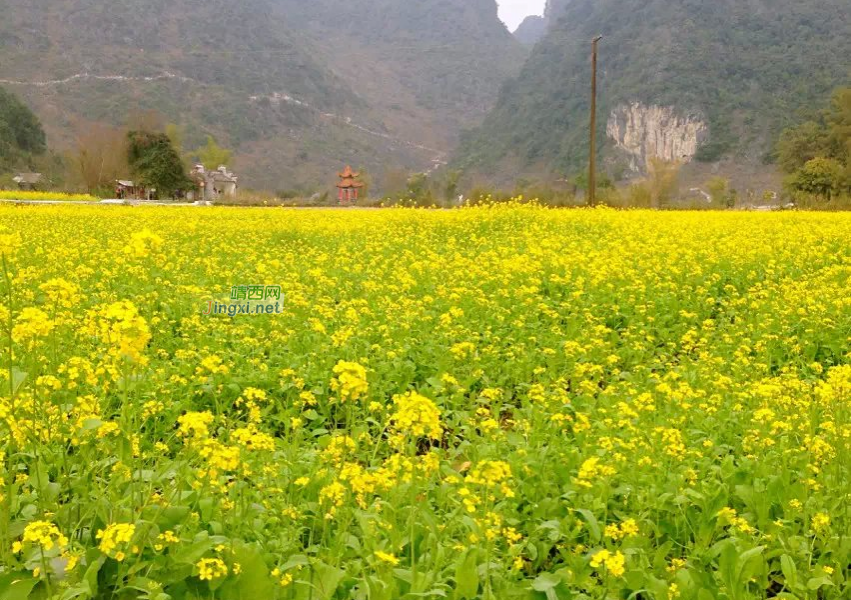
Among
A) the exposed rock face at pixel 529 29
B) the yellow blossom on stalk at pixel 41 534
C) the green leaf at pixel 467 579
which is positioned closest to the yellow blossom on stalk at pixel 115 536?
the yellow blossom on stalk at pixel 41 534

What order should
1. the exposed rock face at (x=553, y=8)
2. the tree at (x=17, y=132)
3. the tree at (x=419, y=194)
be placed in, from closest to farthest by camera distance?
the tree at (x=419, y=194) → the tree at (x=17, y=132) → the exposed rock face at (x=553, y=8)

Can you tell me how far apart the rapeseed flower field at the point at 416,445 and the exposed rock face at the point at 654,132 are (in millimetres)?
57652

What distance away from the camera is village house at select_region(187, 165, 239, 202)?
4384cm

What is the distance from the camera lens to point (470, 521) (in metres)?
2.38

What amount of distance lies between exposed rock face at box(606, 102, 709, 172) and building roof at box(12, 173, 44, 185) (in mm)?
47552

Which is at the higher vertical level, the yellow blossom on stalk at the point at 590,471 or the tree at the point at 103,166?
the tree at the point at 103,166

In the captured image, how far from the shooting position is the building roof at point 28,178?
1737 inches

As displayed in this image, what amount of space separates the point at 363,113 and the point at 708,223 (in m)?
88.5

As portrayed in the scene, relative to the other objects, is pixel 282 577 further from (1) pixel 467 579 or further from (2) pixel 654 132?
(2) pixel 654 132

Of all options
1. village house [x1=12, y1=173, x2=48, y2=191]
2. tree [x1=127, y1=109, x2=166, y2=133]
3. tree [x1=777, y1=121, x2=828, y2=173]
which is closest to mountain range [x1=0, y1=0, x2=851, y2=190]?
tree [x1=127, y1=109, x2=166, y2=133]

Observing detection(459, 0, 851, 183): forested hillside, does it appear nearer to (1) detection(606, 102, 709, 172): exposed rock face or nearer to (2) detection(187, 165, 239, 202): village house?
(1) detection(606, 102, 709, 172): exposed rock face

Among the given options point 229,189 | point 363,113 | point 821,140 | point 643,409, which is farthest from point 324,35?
point 643,409

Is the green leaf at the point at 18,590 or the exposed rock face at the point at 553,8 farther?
the exposed rock face at the point at 553,8

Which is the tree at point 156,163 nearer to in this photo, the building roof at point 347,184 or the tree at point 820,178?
the building roof at point 347,184
